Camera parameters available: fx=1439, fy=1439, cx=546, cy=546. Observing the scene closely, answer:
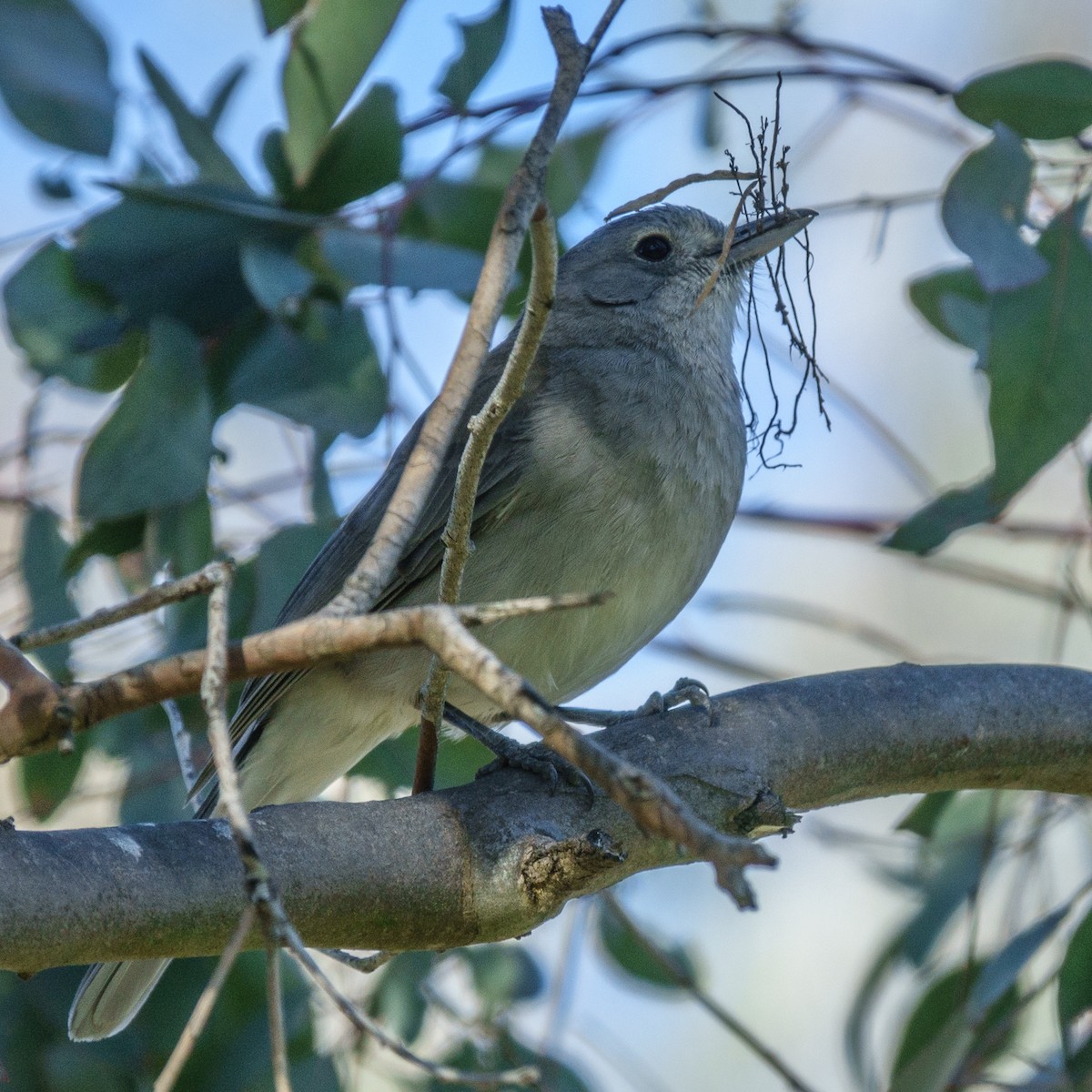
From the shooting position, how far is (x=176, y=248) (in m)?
3.09

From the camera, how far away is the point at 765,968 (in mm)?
6555

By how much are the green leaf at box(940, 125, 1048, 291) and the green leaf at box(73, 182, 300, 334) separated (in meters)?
1.37

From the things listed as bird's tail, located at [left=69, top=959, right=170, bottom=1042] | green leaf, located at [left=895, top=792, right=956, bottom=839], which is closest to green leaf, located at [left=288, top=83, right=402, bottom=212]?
bird's tail, located at [left=69, top=959, right=170, bottom=1042]

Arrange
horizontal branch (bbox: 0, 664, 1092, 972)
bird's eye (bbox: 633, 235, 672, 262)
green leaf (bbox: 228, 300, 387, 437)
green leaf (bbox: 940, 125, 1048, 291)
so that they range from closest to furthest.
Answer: horizontal branch (bbox: 0, 664, 1092, 972), green leaf (bbox: 940, 125, 1048, 291), green leaf (bbox: 228, 300, 387, 437), bird's eye (bbox: 633, 235, 672, 262)

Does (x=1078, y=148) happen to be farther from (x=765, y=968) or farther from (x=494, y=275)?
(x=765, y=968)

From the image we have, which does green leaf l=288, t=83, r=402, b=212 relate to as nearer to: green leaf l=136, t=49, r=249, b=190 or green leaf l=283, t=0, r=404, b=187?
green leaf l=283, t=0, r=404, b=187

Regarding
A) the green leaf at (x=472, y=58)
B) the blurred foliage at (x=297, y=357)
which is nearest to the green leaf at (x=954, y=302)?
the blurred foliage at (x=297, y=357)

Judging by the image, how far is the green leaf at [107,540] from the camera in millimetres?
3229

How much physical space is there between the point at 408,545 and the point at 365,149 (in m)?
0.88

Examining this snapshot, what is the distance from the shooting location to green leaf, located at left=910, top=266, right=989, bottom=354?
2.98 metres

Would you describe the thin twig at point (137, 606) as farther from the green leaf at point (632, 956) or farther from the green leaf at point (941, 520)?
the green leaf at point (632, 956)

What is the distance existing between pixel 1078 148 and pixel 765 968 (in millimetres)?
4364

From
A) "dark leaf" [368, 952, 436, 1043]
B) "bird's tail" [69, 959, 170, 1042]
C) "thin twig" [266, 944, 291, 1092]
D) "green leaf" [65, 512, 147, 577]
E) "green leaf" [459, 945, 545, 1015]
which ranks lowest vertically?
"thin twig" [266, 944, 291, 1092]

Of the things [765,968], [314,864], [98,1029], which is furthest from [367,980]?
[765,968]
